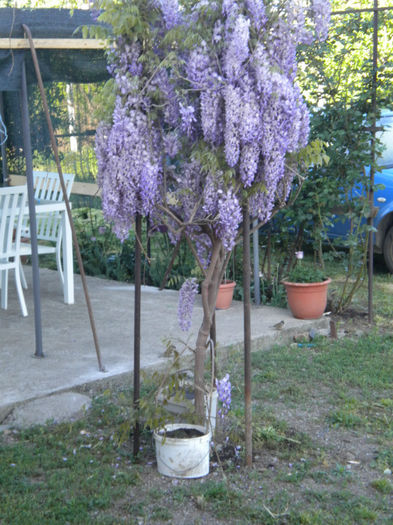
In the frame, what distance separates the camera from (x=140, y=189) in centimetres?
309

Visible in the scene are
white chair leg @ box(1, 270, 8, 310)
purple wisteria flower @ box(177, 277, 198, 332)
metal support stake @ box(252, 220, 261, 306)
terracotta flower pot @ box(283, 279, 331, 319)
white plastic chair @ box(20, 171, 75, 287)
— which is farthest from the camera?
white plastic chair @ box(20, 171, 75, 287)

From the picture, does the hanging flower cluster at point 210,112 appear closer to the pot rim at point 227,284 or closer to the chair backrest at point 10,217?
the chair backrest at point 10,217

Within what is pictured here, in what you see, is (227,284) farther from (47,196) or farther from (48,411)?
(48,411)

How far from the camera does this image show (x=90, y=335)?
5.38 metres

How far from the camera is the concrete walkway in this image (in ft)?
14.4

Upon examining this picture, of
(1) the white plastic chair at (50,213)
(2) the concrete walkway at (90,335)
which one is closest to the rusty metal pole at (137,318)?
(2) the concrete walkway at (90,335)

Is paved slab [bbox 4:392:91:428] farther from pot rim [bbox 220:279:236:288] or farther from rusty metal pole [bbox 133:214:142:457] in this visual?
pot rim [bbox 220:279:236:288]

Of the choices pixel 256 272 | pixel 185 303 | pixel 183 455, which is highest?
pixel 185 303

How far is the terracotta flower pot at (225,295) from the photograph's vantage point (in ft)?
20.1

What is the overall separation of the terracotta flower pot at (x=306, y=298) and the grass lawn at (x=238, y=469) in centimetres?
128

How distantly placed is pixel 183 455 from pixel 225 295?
299 centimetres

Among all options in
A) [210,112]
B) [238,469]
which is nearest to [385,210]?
[238,469]

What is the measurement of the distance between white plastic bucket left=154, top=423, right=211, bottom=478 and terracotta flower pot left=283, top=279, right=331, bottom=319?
2.75 metres

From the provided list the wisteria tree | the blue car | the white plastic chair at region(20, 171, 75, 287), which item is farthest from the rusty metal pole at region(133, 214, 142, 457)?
the blue car
